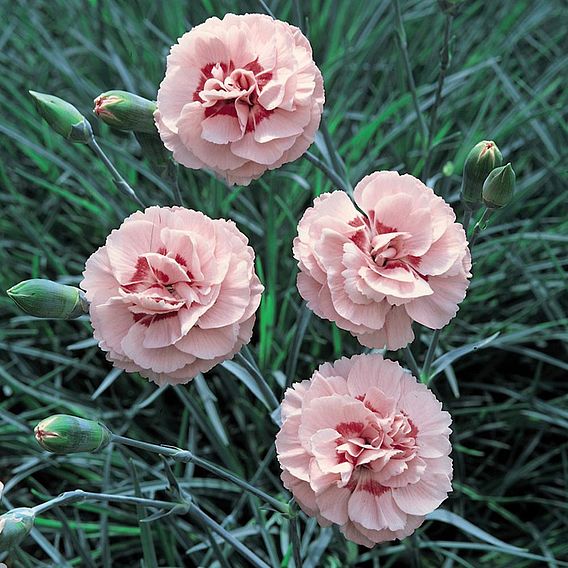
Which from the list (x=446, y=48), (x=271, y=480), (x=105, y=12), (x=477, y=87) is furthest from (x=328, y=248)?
(x=105, y=12)

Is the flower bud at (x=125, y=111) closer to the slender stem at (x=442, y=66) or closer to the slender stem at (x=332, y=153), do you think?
the slender stem at (x=332, y=153)

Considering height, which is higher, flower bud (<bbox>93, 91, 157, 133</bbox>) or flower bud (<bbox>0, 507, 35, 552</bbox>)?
flower bud (<bbox>93, 91, 157, 133</bbox>)

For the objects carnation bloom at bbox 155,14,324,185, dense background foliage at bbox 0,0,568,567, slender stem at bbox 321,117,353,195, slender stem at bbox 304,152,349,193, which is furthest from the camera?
dense background foliage at bbox 0,0,568,567

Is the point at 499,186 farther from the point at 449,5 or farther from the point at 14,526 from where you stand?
the point at 14,526

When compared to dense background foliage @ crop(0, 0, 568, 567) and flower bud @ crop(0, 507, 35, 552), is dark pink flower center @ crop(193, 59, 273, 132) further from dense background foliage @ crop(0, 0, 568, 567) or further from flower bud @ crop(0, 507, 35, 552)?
flower bud @ crop(0, 507, 35, 552)

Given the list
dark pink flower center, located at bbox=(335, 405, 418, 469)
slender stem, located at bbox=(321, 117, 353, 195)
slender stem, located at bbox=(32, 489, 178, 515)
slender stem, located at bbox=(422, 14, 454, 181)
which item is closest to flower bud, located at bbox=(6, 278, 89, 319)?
slender stem, located at bbox=(32, 489, 178, 515)
